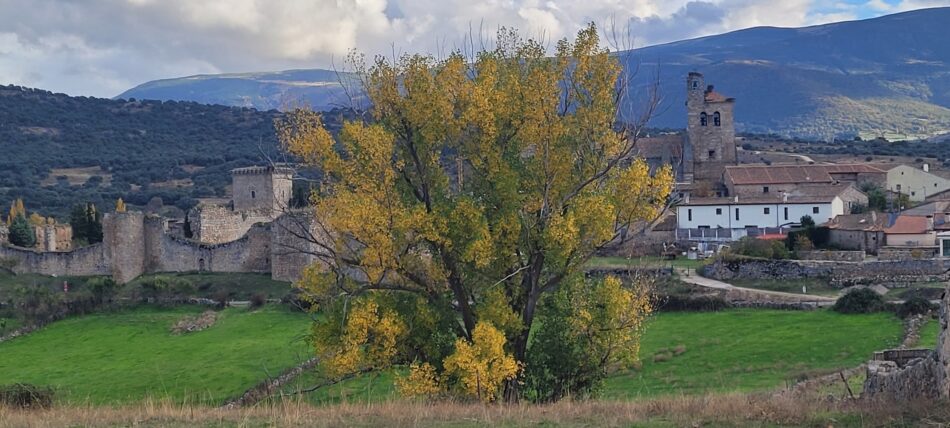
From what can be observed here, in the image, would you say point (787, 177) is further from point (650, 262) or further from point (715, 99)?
point (715, 99)

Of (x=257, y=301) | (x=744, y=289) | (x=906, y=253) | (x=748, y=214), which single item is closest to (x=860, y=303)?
(x=744, y=289)

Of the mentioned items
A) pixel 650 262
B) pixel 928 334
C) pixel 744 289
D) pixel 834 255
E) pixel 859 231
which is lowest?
pixel 928 334

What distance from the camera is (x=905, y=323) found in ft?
99.5

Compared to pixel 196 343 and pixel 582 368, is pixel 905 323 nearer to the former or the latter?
pixel 582 368

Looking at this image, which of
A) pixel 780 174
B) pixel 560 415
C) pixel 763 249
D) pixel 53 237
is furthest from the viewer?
pixel 780 174

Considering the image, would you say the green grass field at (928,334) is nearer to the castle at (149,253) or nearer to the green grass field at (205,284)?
the green grass field at (205,284)

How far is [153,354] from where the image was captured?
111 feet

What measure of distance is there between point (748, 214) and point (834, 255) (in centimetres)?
990

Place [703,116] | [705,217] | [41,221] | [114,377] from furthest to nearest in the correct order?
[703,116]
[41,221]
[705,217]
[114,377]

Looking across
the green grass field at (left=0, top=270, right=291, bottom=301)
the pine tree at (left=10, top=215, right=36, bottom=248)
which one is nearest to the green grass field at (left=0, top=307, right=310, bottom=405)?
the green grass field at (left=0, top=270, right=291, bottom=301)

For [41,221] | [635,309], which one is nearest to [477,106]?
[635,309]

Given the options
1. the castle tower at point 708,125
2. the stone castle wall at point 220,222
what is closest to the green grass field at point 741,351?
the stone castle wall at point 220,222

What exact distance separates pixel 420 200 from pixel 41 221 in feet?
187

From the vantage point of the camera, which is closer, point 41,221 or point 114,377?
point 114,377
